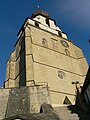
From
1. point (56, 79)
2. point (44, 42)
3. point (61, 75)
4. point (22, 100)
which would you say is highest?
point (44, 42)

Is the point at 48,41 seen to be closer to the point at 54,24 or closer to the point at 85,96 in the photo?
the point at 54,24

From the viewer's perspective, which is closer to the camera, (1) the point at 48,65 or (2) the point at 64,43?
(1) the point at 48,65

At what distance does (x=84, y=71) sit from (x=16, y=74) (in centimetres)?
1080

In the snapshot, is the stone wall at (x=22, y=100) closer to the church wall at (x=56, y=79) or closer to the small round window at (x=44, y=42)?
the church wall at (x=56, y=79)

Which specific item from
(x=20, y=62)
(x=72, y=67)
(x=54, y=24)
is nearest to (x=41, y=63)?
(x=20, y=62)

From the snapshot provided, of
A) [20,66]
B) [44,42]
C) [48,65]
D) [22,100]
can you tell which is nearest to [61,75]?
[48,65]

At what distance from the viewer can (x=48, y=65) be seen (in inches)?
943

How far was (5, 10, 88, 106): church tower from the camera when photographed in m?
21.3

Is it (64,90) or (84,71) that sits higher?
(84,71)

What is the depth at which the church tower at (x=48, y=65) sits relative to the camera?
2130cm

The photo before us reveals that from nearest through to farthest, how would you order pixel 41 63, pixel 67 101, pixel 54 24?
pixel 67 101, pixel 41 63, pixel 54 24

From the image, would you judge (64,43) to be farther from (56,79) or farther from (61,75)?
(56,79)

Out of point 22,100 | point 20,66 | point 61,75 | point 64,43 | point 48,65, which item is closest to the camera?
point 22,100

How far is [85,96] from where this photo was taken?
16.1 meters
